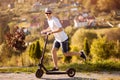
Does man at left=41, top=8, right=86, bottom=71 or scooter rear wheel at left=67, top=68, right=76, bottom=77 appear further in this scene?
scooter rear wheel at left=67, top=68, right=76, bottom=77

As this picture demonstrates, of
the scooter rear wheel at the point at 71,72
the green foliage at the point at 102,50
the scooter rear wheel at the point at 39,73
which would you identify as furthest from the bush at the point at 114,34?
the scooter rear wheel at the point at 39,73

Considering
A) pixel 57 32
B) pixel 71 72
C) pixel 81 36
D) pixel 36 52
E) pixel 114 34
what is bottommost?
pixel 114 34

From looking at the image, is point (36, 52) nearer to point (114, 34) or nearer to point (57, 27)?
point (114, 34)

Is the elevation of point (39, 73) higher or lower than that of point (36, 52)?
higher

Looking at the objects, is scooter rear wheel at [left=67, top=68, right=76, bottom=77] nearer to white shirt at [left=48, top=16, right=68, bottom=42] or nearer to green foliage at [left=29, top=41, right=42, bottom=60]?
white shirt at [left=48, top=16, right=68, bottom=42]

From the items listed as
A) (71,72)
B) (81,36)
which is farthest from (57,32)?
(81,36)

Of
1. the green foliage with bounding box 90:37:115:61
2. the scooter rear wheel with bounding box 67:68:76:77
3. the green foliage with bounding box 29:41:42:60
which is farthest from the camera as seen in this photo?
the green foliage with bounding box 29:41:42:60

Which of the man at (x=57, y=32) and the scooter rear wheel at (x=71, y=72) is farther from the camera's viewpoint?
the scooter rear wheel at (x=71, y=72)

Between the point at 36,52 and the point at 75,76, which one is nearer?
the point at 75,76

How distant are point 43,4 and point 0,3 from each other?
364cm

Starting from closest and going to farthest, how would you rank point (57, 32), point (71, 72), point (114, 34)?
point (57, 32), point (71, 72), point (114, 34)

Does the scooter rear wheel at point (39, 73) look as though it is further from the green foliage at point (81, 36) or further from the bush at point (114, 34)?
the bush at point (114, 34)

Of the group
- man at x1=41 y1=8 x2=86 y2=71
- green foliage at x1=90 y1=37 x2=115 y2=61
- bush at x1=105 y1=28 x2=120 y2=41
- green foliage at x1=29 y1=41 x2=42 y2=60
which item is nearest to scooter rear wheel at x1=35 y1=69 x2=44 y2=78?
man at x1=41 y1=8 x2=86 y2=71

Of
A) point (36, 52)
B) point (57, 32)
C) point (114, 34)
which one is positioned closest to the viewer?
point (57, 32)
